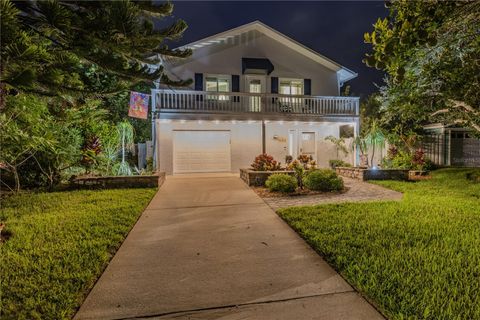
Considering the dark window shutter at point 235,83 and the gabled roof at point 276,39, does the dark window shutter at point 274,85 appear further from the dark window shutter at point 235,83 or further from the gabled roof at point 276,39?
the gabled roof at point 276,39

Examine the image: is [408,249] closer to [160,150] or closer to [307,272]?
[307,272]

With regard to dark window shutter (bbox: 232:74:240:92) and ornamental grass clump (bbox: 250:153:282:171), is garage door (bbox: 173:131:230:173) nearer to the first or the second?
dark window shutter (bbox: 232:74:240:92)

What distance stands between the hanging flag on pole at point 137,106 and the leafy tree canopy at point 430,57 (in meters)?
8.83

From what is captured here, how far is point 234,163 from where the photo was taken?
1387 cm

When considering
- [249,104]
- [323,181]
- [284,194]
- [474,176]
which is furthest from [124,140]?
[474,176]

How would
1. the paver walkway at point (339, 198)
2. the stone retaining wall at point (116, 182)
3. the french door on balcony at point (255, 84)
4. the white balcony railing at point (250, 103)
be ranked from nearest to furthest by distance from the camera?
the paver walkway at point (339, 198) < the stone retaining wall at point (116, 182) < the white balcony railing at point (250, 103) < the french door on balcony at point (255, 84)

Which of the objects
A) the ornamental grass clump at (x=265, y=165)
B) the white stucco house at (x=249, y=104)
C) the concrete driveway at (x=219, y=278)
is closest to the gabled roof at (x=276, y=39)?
the white stucco house at (x=249, y=104)

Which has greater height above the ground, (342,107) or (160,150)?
(342,107)

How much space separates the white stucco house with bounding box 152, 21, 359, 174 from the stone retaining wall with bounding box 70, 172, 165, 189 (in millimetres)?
3549

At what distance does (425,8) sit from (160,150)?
38.2 feet

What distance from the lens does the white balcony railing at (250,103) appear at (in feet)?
39.2

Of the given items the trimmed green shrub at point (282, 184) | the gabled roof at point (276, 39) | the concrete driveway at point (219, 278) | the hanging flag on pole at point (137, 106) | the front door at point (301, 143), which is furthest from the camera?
the front door at point (301, 143)

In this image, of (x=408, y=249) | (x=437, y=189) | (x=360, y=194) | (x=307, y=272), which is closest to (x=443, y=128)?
(x=437, y=189)

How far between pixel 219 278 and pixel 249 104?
10.8 metres
